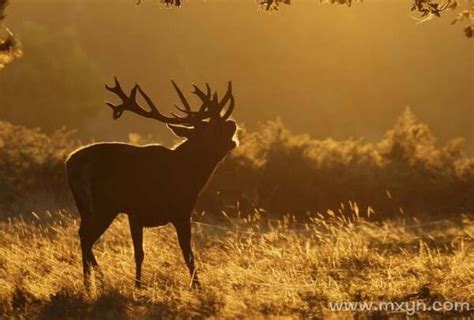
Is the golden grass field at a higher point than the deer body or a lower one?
lower

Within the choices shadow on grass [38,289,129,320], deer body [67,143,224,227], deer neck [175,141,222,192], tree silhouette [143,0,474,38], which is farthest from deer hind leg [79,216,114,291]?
tree silhouette [143,0,474,38]

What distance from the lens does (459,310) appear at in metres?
8.03

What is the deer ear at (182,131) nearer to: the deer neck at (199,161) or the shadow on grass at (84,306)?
the deer neck at (199,161)

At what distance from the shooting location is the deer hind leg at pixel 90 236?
8.97m

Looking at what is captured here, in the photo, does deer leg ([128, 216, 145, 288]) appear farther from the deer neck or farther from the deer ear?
the deer ear

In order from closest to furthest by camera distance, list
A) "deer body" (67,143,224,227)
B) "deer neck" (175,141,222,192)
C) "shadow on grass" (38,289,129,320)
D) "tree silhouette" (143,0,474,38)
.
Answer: "shadow on grass" (38,289,129,320) < "deer body" (67,143,224,227) < "deer neck" (175,141,222,192) < "tree silhouette" (143,0,474,38)

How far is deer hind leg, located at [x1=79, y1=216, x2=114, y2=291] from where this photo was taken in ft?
29.4

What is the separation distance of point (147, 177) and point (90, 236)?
0.89m

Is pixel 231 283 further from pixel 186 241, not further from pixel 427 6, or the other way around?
pixel 427 6

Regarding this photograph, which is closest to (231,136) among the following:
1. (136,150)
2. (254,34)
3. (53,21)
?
(136,150)

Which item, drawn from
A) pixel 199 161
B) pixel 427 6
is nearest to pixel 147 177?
pixel 199 161

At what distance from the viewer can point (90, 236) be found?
29.7 ft

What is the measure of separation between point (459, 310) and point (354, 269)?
2.72 m

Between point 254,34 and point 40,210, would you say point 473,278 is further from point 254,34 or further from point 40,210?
point 254,34
